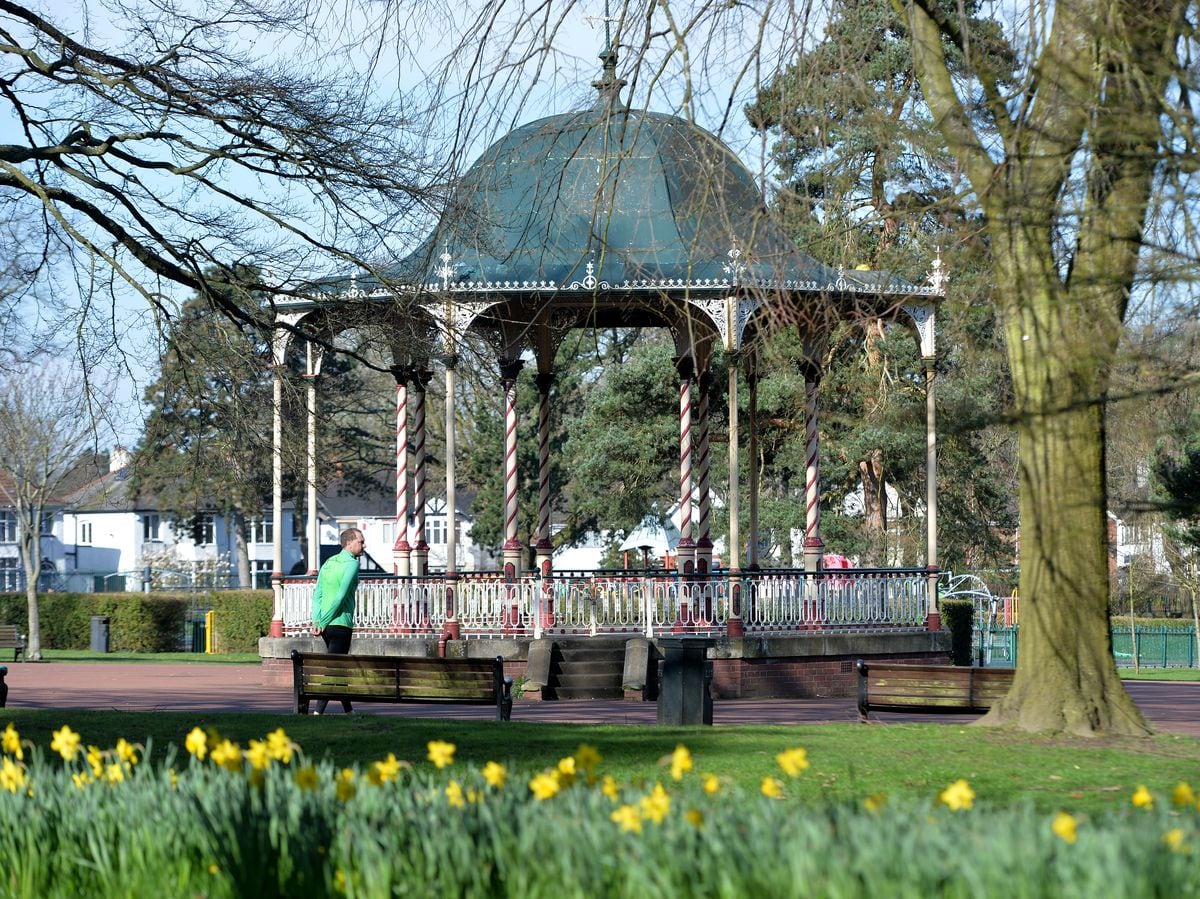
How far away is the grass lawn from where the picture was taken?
9.06m

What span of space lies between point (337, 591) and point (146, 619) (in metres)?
27.4

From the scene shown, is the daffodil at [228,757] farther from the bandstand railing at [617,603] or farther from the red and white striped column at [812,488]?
the red and white striped column at [812,488]

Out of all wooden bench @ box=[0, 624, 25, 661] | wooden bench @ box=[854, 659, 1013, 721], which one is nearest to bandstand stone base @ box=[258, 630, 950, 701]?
wooden bench @ box=[854, 659, 1013, 721]

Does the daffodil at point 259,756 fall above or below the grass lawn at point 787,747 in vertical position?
above

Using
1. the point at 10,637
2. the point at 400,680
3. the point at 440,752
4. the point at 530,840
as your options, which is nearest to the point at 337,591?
the point at 400,680

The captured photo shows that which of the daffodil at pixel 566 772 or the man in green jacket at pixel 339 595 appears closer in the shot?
the daffodil at pixel 566 772

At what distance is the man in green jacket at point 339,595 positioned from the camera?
14.9 m

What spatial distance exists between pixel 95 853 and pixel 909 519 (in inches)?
1312

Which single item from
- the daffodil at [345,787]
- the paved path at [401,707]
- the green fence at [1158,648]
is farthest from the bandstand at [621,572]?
the green fence at [1158,648]

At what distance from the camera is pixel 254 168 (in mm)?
14078

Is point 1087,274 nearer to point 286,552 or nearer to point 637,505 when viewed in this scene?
point 637,505

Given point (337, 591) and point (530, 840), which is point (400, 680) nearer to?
point (337, 591)

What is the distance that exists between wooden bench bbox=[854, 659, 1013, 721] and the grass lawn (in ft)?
3.23

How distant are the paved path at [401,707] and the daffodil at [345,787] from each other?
29.6 feet
